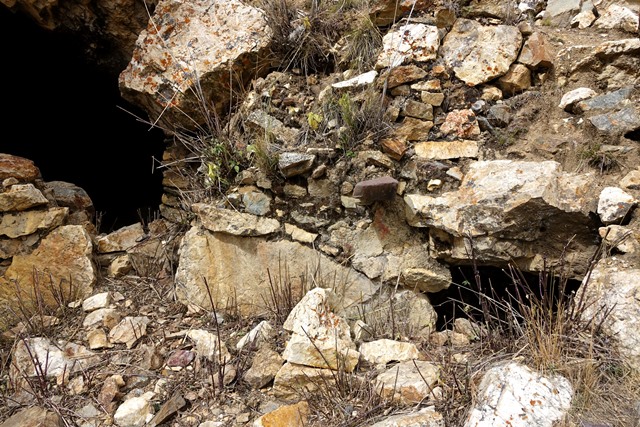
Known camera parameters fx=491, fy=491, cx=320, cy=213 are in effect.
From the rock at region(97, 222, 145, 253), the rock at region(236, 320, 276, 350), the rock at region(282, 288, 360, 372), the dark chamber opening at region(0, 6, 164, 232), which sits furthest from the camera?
the dark chamber opening at region(0, 6, 164, 232)

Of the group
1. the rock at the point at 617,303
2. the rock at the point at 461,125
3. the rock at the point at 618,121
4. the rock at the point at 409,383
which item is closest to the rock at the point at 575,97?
the rock at the point at 618,121

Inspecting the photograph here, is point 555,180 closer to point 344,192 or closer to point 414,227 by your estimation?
point 414,227

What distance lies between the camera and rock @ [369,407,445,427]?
6.09ft

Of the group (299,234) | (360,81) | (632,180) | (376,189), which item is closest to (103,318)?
(299,234)

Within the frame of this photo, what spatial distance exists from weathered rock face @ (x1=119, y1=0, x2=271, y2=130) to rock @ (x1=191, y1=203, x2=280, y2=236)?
79cm

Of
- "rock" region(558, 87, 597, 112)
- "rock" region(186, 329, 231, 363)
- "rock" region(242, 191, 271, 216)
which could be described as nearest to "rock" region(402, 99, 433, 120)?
"rock" region(558, 87, 597, 112)

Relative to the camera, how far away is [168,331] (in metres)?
2.69

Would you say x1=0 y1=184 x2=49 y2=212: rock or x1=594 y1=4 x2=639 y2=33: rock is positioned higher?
x1=594 y1=4 x2=639 y2=33: rock

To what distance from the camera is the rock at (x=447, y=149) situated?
8.98ft

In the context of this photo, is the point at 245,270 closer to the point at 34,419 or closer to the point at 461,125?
the point at 34,419

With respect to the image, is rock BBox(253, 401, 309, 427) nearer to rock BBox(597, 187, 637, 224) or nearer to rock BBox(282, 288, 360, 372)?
rock BBox(282, 288, 360, 372)


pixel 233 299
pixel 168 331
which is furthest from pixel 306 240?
pixel 168 331

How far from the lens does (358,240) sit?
2.74 metres

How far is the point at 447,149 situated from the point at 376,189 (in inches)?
19.8
